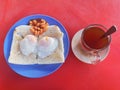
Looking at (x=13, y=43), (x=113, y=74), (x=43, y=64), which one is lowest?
(x=113, y=74)

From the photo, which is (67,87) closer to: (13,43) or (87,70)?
(87,70)

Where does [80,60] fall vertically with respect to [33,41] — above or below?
below

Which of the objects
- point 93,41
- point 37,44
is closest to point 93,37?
point 93,41

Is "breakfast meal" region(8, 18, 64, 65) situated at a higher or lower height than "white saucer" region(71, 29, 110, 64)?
higher

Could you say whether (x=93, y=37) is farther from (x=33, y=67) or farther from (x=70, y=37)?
(x=33, y=67)

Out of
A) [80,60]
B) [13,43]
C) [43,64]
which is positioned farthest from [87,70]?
[13,43]
